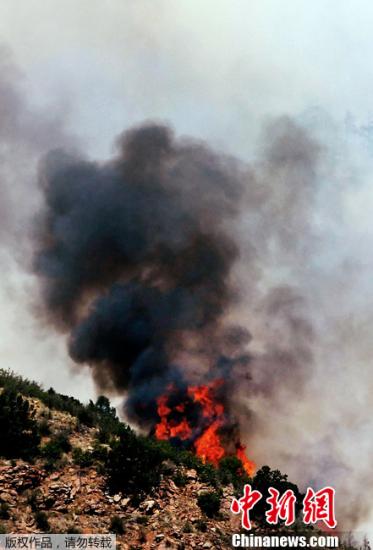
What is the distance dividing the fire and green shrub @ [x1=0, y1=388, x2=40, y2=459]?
25.5 m

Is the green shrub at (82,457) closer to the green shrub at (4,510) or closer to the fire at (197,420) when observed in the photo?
the green shrub at (4,510)

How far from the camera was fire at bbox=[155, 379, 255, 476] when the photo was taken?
46.6 metres

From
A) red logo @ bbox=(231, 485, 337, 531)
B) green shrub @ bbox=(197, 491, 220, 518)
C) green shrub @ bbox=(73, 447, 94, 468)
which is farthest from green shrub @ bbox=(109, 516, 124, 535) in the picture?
red logo @ bbox=(231, 485, 337, 531)

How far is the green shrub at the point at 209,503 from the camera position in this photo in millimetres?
20047

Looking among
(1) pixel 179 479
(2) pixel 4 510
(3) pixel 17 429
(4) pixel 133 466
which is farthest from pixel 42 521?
(1) pixel 179 479

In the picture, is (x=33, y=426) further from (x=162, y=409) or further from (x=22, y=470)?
(x=162, y=409)

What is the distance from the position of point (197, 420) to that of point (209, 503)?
2959 cm

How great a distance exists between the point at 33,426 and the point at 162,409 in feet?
101

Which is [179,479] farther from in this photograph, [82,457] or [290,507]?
[290,507]

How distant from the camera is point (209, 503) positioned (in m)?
20.4

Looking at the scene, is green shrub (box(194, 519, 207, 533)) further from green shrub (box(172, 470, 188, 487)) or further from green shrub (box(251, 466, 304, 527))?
green shrub (box(251, 466, 304, 527))

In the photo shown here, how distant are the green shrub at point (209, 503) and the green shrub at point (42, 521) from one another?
23.3 ft

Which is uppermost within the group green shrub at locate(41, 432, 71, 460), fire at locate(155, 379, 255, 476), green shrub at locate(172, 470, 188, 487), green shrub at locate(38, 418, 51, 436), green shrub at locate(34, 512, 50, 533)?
fire at locate(155, 379, 255, 476)

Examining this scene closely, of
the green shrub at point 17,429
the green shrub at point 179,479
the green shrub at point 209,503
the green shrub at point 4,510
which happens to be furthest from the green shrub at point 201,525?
the green shrub at point 17,429
